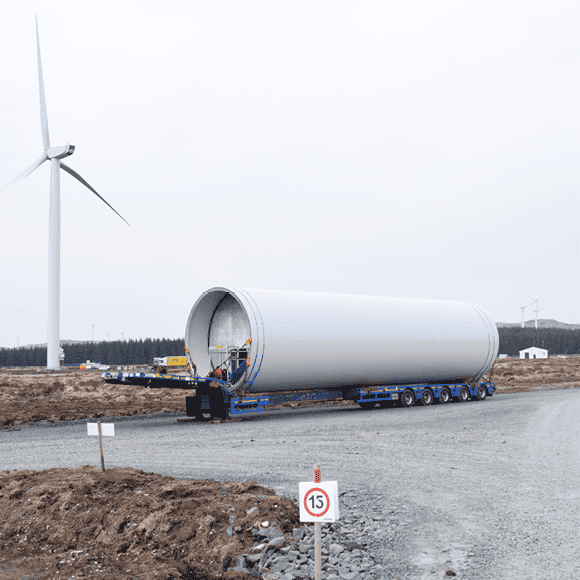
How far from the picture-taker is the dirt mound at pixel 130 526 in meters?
7.86

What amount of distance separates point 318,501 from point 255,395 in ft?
59.1

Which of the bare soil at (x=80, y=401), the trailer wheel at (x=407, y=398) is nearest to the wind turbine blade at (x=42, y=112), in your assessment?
the bare soil at (x=80, y=401)

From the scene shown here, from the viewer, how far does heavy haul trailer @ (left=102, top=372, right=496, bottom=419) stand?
22.4 meters

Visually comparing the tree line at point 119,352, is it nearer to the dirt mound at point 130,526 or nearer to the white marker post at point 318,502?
the dirt mound at point 130,526

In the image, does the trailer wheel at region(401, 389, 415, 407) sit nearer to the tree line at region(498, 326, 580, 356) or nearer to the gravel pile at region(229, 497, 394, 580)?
the gravel pile at region(229, 497, 394, 580)

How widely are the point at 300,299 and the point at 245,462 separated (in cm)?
1156

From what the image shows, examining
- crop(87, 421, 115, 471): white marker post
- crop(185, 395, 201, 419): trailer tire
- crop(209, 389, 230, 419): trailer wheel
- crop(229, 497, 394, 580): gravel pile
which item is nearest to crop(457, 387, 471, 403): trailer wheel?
crop(209, 389, 230, 419): trailer wheel

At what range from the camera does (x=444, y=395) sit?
30188mm

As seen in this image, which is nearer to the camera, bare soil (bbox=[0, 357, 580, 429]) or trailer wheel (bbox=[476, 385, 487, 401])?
bare soil (bbox=[0, 357, 580, 429])

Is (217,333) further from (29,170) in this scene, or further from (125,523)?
(29,170)

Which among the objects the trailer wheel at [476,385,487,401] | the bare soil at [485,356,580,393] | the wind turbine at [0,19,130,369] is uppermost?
the wind turbine at [0,19,130,369]

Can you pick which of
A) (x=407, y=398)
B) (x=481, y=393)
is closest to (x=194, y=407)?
(x=407, y=398)

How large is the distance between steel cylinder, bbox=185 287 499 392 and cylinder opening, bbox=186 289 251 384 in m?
0.04

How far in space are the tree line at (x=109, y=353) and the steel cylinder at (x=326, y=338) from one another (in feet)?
351
